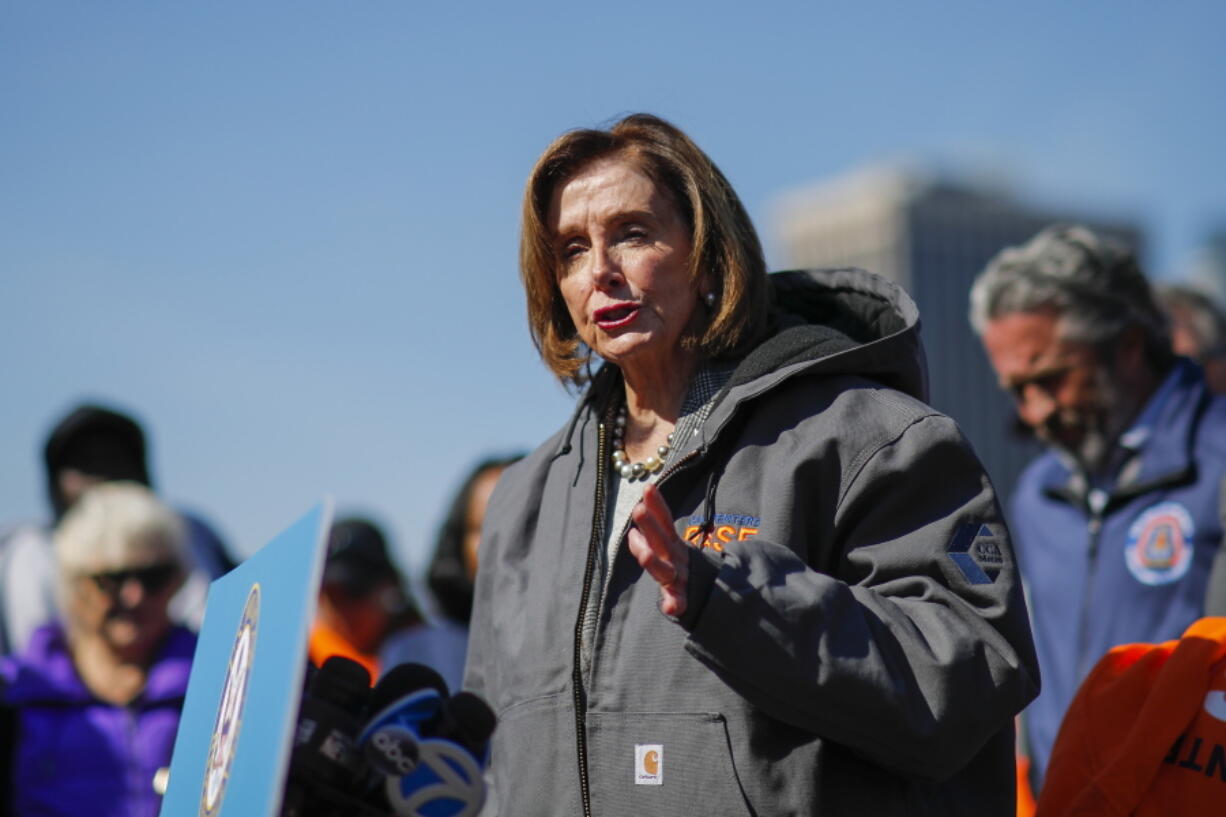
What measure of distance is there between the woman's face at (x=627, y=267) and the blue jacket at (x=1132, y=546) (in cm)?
184

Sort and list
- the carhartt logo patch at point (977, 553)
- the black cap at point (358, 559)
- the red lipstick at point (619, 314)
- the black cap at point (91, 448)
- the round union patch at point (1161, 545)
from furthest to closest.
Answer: the black cap at point (358, 559), the black cap at point (91, 448), the round union patch at point (1161, 545), the red lipstick at point (619, 314), the carhartt logo patch at point (977, 553)

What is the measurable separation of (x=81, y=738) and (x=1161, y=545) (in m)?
3.22

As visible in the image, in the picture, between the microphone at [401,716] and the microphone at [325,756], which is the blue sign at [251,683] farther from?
the microphone at [401,716]

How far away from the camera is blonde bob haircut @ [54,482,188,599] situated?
4.97 metres

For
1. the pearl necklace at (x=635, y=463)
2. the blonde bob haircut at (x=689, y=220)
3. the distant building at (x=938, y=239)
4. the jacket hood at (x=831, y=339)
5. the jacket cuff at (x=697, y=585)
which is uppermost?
the distant building at (x=938, y=239)

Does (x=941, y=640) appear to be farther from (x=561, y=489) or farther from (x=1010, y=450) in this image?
(x=1010, y=450)

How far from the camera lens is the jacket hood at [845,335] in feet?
9.02

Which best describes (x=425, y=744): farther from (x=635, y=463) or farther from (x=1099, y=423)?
(x=1099, y=423)

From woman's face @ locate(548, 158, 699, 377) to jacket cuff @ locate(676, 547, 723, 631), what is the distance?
0.75 meters

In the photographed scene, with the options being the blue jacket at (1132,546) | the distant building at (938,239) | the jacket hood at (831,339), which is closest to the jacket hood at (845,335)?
the jacket hood at (831,339)

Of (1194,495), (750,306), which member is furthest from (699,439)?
(1194,495)

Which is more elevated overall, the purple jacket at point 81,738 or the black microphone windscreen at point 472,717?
the black microphone windscreen at point 472,717

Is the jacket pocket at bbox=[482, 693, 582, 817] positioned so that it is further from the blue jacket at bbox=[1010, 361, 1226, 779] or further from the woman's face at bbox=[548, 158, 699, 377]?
the blue jacket at bbox=[1010, 361, 1226, 779]

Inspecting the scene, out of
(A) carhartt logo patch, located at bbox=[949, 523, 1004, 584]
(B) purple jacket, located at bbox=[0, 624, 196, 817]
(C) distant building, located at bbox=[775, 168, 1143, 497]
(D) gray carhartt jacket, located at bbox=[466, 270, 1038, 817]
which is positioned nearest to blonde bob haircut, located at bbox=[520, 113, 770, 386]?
(D) gray carhartt jacket, located at bbox=[466, 270, 1038, 817]
